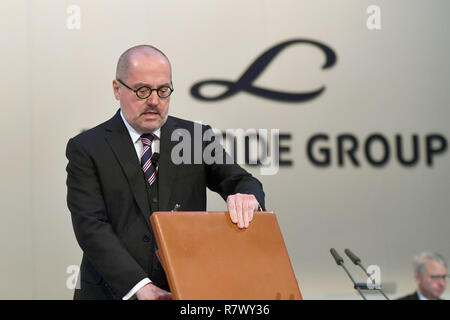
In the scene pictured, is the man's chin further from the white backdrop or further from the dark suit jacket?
the white backdrop

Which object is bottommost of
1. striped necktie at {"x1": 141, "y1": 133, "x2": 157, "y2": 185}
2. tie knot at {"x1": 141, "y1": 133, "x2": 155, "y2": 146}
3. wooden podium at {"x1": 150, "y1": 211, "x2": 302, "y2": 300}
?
wooden podium at {"x1": 150, "y1": 211, "x2": 302, "y2": 300}

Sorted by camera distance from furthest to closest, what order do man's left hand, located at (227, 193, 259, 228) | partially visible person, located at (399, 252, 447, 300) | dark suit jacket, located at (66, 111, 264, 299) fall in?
1. partially visible person, located at (399, 252, 447, 300)
2. dark suit jacket, located at (66, 111, 264, 299)
3. man's left hand, located at (227, 193, 259, 228)

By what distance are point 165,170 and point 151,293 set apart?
0.61 metres

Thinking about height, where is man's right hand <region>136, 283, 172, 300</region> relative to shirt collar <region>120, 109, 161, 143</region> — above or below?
below

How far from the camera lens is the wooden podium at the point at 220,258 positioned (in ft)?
5.43

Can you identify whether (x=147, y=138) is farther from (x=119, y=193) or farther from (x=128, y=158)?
(x=119, y=193)

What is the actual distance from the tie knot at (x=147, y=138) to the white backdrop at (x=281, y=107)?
2.25 meters

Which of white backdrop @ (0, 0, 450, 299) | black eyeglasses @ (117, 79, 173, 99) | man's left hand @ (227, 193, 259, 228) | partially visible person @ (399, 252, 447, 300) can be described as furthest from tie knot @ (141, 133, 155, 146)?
white backdrop @ (0, 0, 450, 299)

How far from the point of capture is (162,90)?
2.30 meters

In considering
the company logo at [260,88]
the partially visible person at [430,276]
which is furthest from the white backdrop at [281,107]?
the partially visible person at [430,276]

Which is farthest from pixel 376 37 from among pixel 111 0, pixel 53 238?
pixel 53 238

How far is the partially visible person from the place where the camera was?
11.1 feet

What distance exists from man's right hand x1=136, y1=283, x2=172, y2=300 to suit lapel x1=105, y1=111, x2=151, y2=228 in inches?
16.0

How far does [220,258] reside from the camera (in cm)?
173
